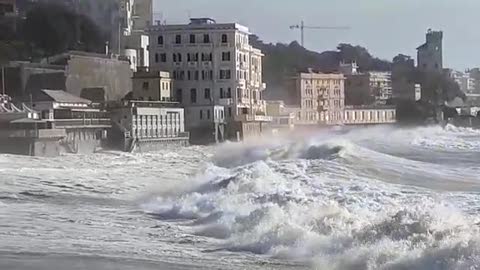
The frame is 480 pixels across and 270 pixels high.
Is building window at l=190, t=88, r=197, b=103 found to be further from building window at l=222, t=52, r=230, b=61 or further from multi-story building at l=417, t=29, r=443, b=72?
multi-story building at l=417, t=29, r=443, b=72

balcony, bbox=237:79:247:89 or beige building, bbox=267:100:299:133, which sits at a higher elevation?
balcony, bbox=237:79:247:89

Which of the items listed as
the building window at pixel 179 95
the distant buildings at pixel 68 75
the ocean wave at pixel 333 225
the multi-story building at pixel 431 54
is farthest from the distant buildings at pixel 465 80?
the ocean wave at pixel 333 225

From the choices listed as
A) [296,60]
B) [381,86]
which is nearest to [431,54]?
[381,86]

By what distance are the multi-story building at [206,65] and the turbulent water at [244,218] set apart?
37214mm

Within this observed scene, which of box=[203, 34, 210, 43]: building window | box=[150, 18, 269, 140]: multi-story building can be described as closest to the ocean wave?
box=[150, 18, 269, 140]: multi-story building

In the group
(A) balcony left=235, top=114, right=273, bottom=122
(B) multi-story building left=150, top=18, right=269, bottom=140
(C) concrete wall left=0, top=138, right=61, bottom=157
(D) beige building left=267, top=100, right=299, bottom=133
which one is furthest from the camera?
(D) beige building left=267, top=100, right=299, bottom=133

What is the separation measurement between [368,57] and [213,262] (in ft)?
565

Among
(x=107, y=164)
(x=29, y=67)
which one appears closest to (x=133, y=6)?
(x=29, y=67)

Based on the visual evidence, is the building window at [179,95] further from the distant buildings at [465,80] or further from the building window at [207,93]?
the distant buildings at [465,80]

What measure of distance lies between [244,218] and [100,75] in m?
50.5

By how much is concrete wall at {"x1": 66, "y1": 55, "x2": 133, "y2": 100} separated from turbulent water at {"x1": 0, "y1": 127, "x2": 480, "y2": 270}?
2722cm

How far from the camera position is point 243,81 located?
77.2 m

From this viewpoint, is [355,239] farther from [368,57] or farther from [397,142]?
[368,57]

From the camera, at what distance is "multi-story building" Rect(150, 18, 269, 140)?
74500mm
